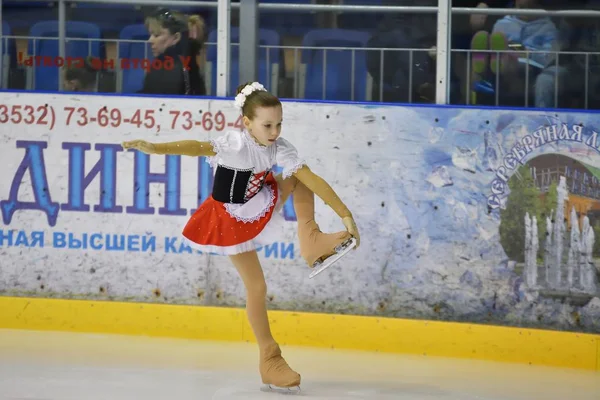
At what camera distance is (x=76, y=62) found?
7230 mm

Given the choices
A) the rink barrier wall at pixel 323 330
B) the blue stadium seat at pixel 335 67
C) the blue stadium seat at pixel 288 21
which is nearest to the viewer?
the rink barrier wall at pixel 323 330

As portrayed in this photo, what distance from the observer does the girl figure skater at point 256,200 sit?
5.32m

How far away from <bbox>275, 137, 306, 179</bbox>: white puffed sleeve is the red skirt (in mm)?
125

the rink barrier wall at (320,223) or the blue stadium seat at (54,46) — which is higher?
the blue stadium seat at (54,46)

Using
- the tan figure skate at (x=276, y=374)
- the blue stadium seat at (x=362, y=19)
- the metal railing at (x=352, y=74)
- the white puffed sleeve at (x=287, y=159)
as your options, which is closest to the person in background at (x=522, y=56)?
the metal railing at (x=352, y=74)

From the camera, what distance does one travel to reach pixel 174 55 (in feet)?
23.5

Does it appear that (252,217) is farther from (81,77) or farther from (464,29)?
(81,77)

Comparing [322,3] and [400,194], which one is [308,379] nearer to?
[400,194]

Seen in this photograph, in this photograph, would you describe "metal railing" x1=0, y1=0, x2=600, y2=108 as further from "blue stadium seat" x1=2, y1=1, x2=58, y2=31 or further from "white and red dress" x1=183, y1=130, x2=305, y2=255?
"white and red dress" x1=183, y1=130, x2=305, y2=255

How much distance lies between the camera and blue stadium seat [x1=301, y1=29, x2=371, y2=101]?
6902 millimetres

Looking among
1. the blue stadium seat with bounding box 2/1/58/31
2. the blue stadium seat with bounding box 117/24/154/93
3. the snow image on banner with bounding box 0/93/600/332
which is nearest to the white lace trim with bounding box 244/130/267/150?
the snow image on banner with bounding box 0/93/600/332

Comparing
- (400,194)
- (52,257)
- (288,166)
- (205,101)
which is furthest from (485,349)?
(52,257)

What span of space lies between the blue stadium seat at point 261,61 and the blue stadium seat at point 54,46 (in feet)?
2.21

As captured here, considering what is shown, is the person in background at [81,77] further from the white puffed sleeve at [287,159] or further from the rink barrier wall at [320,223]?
the white puffed sleeve at [287,159]
